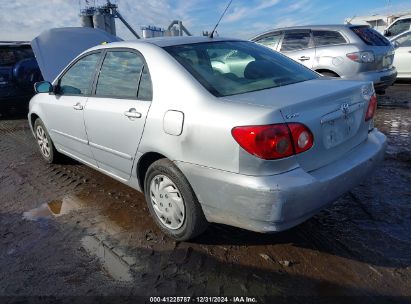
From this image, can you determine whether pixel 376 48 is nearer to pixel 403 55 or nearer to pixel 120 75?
pixel 403 55

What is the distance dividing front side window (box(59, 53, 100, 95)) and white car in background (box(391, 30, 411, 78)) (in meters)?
8.93

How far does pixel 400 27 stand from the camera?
13227 mm

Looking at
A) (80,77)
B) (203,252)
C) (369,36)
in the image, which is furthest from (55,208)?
(369,36)

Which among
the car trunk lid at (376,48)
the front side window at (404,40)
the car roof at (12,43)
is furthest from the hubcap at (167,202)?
the front side window at (404,40)

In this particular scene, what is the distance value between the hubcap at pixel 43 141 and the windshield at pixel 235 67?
2.78 m

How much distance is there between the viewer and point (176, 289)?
2572mm

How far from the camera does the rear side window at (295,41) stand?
26.2 feet

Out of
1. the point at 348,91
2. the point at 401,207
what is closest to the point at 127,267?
the point at 348,91

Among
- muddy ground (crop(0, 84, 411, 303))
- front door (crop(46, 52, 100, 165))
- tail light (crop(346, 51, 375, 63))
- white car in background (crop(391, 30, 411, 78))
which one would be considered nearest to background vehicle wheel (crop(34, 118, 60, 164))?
front door (crop(46, 52, 100, 165))

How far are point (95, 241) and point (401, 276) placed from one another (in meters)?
2.32

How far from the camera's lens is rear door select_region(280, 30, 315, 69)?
777 cm

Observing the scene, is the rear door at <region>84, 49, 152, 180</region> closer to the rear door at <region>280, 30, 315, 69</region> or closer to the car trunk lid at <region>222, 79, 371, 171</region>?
the car trunk lid at <region>222, 79, 371, 171</region>

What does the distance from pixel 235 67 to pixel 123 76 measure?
1022 millimetres

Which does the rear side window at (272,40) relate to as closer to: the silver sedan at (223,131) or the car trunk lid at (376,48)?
the car trunk lid at (376,48)
